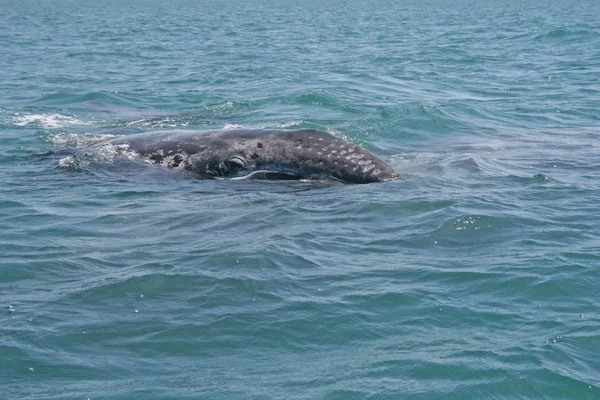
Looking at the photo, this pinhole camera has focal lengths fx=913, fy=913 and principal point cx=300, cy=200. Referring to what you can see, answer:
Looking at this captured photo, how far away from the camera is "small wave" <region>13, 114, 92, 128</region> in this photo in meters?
17.2

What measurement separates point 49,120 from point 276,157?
7394 millimetres

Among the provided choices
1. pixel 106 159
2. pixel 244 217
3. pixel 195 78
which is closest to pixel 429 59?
pixel 195 78

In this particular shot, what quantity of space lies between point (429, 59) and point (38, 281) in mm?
23333

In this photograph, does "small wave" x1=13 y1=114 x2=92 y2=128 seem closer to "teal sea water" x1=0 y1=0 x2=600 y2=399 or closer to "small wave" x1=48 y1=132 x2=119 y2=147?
"teal sea water" x1=0 y1=0 x2=600 y2=399

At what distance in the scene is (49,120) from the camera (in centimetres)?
1780

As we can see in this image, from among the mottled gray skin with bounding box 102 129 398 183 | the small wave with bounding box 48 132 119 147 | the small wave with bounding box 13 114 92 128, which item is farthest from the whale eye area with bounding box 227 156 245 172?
the small wave with bounding box 13 114 92 128

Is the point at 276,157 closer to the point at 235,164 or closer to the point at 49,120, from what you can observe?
the point at 235,164

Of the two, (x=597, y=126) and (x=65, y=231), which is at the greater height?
(x=65, y=231)

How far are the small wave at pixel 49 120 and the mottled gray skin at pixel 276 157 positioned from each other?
16.8 feet

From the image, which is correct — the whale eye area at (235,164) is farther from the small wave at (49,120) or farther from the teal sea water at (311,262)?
the small wave at (49,120)

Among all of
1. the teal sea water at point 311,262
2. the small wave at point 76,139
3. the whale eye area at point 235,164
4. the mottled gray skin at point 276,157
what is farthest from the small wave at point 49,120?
the whale eye area at point 235,164

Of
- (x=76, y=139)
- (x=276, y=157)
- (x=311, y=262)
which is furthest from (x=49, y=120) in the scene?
(x=311, y=262)

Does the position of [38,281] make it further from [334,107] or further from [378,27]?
[378,27]

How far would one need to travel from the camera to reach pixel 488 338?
23.2 ft
